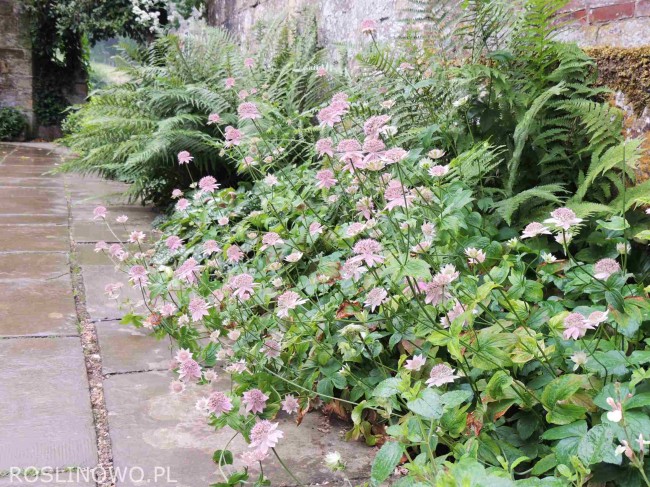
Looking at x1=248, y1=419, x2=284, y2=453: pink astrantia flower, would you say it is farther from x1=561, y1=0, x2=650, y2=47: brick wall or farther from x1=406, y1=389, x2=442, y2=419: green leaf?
x1=561, y1=0, x2=650, y2=47: brick wall

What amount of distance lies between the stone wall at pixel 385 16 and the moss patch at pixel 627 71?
9cm

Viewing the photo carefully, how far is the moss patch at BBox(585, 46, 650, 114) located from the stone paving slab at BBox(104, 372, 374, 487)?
4.58 feet

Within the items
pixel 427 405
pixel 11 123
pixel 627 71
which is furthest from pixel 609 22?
pixel 11 123

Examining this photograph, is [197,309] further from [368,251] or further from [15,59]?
[15,59]

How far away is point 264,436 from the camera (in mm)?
1056

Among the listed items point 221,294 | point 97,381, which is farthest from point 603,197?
point 97,381

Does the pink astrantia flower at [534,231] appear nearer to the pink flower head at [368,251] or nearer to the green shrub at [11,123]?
the pink flower head at [368,251]

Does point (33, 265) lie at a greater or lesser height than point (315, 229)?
lesser

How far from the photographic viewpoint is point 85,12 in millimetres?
10578

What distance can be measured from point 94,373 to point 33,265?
1247 millimetres

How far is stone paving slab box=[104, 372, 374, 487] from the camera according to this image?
4.29 ft

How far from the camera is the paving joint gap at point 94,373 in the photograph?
1.36 meters

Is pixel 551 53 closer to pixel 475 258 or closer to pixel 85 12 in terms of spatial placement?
pixel 475 258

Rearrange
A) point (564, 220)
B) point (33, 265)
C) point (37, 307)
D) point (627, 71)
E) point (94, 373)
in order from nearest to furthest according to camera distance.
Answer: point (564, 220) → point (94, 373) → point (627, 71) → point (37, 307) → point (33, 265)
